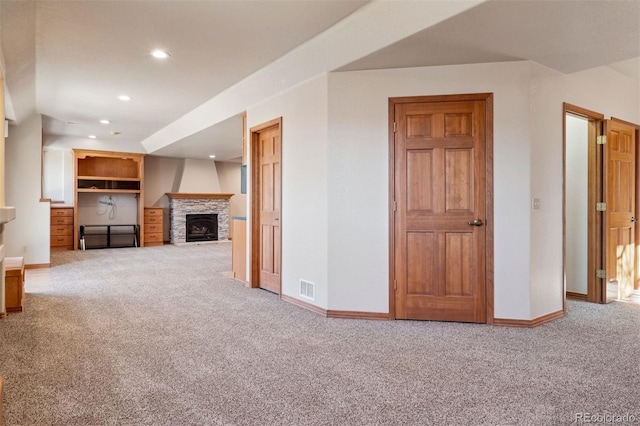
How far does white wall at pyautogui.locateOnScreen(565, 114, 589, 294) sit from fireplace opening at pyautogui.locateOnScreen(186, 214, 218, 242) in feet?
28.6

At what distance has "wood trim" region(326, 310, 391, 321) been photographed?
3641 mm

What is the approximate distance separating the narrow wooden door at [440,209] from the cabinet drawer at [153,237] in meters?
8.20

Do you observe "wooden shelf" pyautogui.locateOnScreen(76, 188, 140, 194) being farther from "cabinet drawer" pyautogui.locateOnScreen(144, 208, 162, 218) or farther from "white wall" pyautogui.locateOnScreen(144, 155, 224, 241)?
"white wall" pyautogui.locateOnScreen(144, 155, 224, 241)

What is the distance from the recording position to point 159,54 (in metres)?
3.99

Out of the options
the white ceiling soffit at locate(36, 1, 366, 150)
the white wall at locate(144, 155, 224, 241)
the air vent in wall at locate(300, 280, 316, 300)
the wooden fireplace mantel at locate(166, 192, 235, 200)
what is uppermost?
the white ceiling soffit at locate(36, 1, 366, 150)

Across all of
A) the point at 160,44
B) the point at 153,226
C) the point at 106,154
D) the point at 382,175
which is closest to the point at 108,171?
the point at 106,154

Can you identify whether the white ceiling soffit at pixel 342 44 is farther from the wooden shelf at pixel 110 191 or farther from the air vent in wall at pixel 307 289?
the wooden shelf at pixel 110 191

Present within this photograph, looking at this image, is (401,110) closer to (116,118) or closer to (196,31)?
(196,31)

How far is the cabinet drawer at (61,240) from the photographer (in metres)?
8.90

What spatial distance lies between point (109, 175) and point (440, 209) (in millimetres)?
9233

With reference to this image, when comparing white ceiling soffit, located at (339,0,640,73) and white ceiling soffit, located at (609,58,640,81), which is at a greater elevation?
white ceiling soffit, located at (609,58,640,81)

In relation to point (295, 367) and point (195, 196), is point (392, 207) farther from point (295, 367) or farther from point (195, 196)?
point (195, 196)

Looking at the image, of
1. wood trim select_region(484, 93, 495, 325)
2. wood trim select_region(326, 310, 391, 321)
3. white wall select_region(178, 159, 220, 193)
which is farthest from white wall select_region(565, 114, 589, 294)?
white wall select_region(178, 159, 220, 193)

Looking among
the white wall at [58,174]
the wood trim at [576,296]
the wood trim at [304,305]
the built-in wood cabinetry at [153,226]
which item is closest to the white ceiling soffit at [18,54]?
the wood trim at [304,305]
